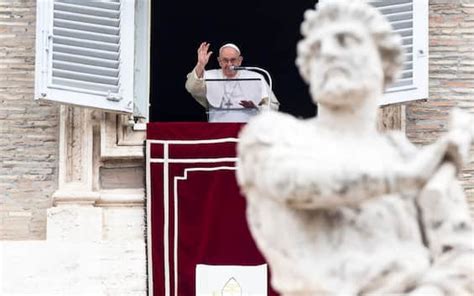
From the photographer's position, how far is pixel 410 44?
50.8 feet

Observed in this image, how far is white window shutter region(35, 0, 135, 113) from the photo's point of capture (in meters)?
15.4

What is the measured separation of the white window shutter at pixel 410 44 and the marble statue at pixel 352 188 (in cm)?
731

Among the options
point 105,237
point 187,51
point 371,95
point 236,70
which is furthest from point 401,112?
point 371,95

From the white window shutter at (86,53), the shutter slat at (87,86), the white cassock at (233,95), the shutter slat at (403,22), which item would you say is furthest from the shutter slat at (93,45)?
the shutter slat at (403,22)

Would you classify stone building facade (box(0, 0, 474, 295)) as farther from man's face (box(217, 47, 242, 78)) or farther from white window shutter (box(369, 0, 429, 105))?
man's face (box(217, 47, 242, 78))

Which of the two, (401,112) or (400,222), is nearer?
(400,222)

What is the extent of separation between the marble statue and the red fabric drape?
7432mm

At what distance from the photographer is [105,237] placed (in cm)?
1555

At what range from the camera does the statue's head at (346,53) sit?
7824 millimetres

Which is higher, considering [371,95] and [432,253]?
[371,95]

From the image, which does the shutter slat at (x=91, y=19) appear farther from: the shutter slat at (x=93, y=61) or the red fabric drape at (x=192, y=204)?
the red fabric drape at (x=192, y=204)

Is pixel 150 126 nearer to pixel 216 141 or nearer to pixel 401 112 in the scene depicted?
pixel 216 141

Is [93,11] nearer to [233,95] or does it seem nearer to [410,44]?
[233,95]

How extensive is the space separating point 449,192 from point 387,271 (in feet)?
1.17
